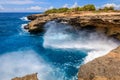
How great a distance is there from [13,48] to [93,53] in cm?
1378

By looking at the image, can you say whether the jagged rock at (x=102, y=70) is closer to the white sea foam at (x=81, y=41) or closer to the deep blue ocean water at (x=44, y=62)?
the deep blue ocean water at (x=44, y=62)

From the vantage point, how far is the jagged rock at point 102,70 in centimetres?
1203

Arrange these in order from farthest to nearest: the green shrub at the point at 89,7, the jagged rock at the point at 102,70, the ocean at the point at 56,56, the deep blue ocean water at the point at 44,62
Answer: the green shrub at the point at 89,7, the ocean at the point at 56,56, the deep blue ocean water at the point at 44,62, the jagged rock at the point at 102,70

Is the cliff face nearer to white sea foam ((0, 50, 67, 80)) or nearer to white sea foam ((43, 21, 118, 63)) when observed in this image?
white sea foam ((43, 21, 118, 63))

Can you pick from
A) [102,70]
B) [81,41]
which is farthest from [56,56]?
[102,70]

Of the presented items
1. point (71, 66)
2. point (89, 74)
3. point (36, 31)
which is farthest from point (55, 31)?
point (89, 74)

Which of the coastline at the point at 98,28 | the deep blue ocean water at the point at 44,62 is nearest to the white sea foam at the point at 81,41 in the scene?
the coastline at the point at 98,28

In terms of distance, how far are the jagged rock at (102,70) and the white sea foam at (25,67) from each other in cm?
937

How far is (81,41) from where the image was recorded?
38.4 meters

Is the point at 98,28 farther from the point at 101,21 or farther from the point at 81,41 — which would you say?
the point at 101,21

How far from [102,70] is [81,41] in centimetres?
2600

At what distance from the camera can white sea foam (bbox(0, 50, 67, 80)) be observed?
22.9 m

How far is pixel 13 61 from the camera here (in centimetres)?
2875

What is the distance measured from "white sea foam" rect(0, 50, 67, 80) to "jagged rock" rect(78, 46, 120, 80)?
9372 mm
